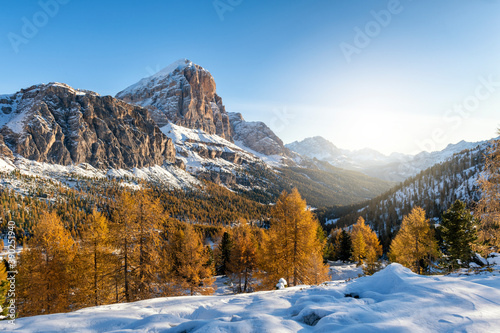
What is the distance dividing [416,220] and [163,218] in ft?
106

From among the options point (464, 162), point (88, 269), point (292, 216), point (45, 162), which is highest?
point (45, 162)

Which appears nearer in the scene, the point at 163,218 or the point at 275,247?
the point at 163,218

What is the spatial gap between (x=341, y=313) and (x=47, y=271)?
2333 cm

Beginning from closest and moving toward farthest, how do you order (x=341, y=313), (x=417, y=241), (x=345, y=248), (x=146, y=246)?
(x=341, y=313), (x=146, y=246), (x=417, y=241), (x=345, y=248)

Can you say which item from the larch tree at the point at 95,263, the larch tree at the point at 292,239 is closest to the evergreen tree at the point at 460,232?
the larch tree at the point at 292,239

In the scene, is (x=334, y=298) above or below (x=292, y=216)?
Answer: below

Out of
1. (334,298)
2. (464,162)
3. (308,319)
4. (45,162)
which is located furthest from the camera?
(45,162)

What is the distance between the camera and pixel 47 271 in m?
17.6

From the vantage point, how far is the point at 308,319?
6289 mm

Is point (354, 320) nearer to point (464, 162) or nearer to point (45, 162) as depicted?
point (464, 162)

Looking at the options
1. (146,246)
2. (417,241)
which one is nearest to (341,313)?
(146,246)

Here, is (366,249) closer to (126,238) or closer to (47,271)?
(126,238)

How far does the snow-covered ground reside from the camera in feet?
17.5

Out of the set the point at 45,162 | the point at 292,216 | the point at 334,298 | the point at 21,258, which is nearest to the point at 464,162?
the point at 292,216
